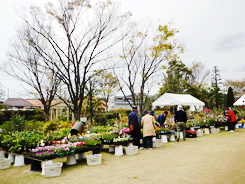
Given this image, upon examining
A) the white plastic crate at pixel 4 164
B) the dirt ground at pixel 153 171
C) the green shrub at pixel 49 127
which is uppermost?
the green shrub at pixel 49 127

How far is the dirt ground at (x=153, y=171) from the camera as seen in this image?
198 inches

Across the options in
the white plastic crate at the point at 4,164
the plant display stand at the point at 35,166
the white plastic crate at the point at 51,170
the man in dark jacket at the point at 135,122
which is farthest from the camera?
the man in dark jacket at the point at 135,122

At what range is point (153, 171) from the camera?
226 inches

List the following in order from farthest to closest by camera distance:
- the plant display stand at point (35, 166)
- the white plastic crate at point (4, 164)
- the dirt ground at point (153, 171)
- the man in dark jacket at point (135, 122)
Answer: the man in dark jacket at point (135, 122), the white plastic crate at point (4, 164), the plant display stand at point (35, 166), the dirt ground at point (153, 171)

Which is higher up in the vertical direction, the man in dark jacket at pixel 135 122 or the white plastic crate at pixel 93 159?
the man in dark jacket at pixel 135 122

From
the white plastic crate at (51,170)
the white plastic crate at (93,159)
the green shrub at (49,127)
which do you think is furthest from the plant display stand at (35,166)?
the green shrub at (49,127)

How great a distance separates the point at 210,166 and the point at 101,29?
9.17 meters

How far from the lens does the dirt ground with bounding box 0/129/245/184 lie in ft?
16.5

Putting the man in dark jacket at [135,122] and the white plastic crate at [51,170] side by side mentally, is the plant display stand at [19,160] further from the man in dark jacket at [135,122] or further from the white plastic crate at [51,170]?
the man in dark jacket at [135,122]

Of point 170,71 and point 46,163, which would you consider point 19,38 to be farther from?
point 170,71

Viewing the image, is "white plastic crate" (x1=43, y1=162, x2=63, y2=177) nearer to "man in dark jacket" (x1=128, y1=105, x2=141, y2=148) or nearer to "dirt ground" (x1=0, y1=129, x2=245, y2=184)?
"dirt ground" (x1=0, y1=129, x2=245, y2=184)

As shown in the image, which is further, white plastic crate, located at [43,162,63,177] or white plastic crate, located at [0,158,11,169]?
white plastic crate, located at [0,158,11,169]

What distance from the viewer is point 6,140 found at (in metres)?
7.39

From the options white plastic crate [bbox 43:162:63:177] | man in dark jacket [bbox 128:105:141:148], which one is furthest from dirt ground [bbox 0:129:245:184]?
man in dark jacket [bbox 128:105:141:148]
